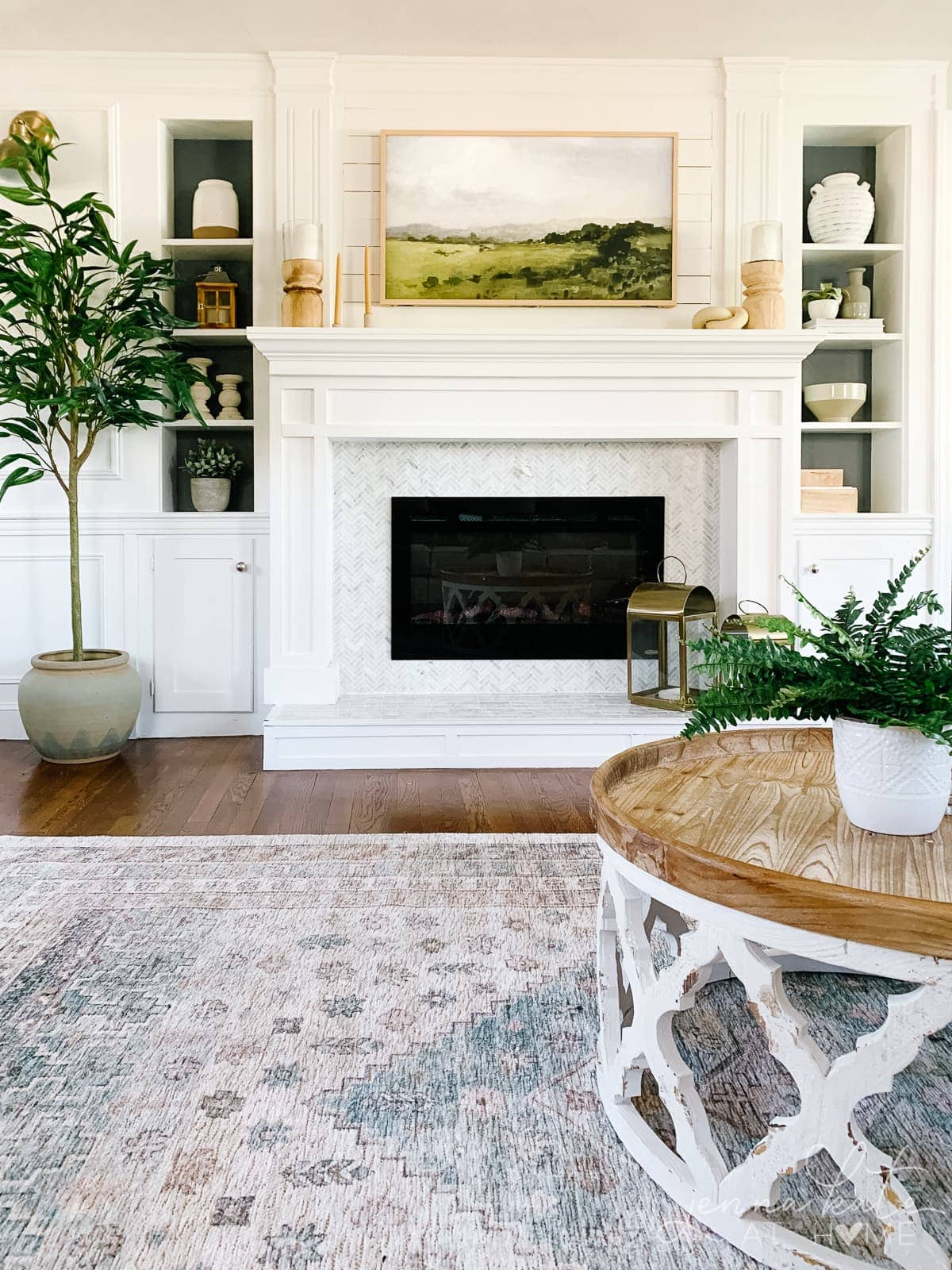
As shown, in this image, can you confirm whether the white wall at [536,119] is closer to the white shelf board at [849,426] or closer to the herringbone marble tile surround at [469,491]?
the herringbone marble tile surround at [469,491]

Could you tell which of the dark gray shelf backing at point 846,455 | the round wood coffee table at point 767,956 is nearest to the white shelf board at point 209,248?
the dark gray shelf backing at point 846,455

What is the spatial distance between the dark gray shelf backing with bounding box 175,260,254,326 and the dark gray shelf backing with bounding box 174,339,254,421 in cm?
12

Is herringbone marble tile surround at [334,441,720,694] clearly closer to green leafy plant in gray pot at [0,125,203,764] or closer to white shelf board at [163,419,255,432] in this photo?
white shelf board at [163,419,255,432]

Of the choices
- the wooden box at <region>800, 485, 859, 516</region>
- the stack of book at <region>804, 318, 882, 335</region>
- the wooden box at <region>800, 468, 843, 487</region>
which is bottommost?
the wooden box at <region>800, 485, 859, 516</region>

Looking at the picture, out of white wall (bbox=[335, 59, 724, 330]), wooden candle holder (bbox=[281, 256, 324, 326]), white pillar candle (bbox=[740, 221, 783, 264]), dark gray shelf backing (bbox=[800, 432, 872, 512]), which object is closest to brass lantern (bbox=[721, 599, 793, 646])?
dark gray shelf backing (bbox=[800, 432, 872, 512])

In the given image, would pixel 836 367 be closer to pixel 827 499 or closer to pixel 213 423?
pixel 827 499

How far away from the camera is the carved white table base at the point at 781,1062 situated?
99 cm

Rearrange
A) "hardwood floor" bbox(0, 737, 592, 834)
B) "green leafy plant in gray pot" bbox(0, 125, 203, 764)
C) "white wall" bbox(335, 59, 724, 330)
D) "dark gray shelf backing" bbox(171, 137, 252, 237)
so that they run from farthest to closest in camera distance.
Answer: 1. "dark gray shelf backing" bbox(171, 137, 252, 237)
2. "white wall" bbox(335, 59, 724, 330)
3. "green leafy plant in gray pot" bbox(0, 125, 203, 764)
4. "hardwood floor" bbox(0, 737, 592, 834)

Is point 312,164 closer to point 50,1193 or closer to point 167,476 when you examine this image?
point 167,476

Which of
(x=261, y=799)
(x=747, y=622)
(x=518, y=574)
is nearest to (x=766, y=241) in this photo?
(x=747, y=622)

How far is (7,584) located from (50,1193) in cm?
321

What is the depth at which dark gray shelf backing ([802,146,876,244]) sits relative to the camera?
13.8 ft

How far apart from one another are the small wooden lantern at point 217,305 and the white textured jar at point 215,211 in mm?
195

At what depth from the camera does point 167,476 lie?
13.3 feet
